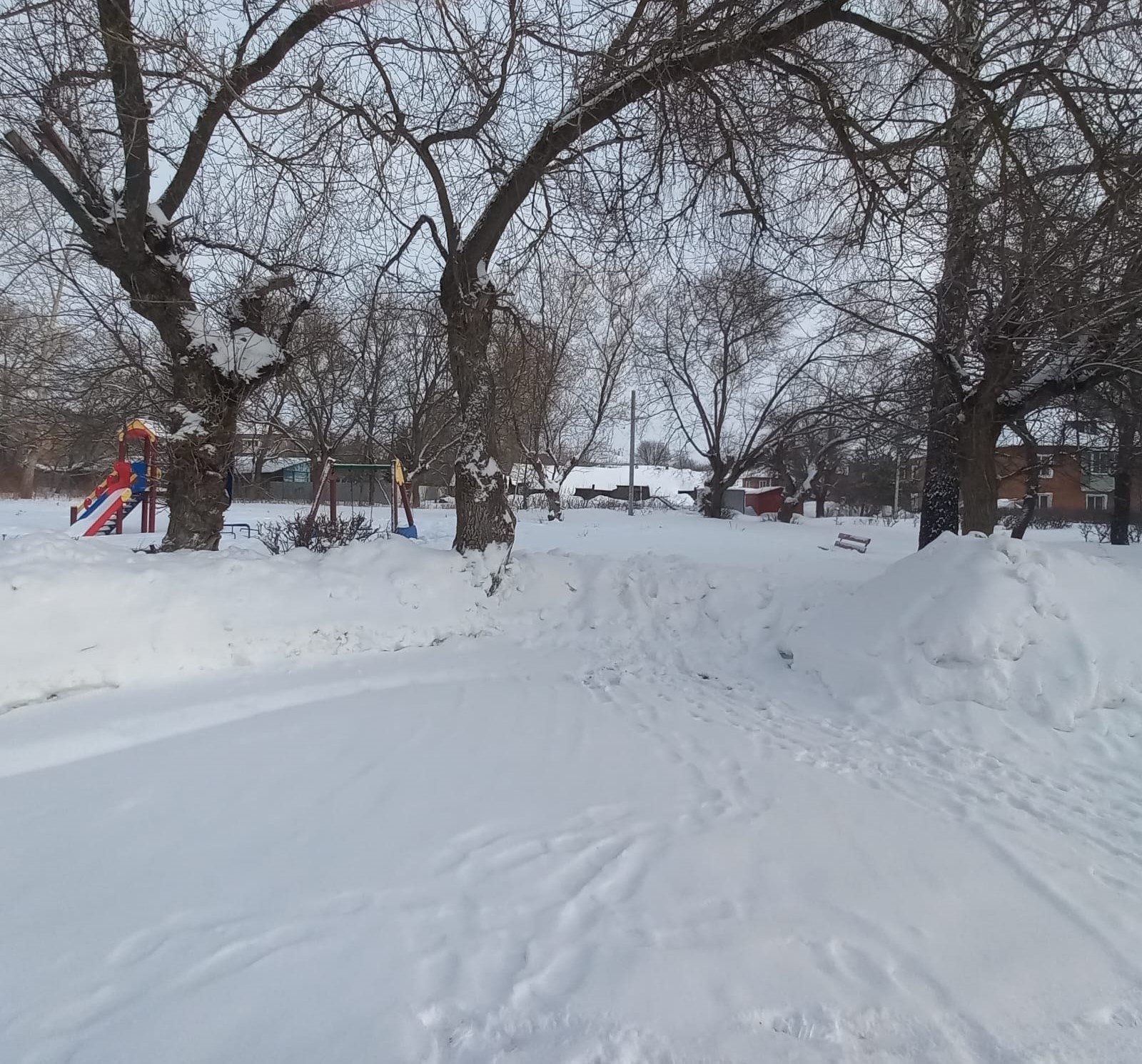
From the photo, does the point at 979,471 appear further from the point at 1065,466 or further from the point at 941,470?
the point at 1065,466

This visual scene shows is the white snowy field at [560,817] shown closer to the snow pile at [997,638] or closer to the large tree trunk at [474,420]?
the snow pile at [997,638]

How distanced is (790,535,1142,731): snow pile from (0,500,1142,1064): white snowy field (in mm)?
26

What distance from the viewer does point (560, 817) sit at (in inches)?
133

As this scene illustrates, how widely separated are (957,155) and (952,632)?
4527mm

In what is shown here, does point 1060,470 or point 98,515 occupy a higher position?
point 1060,470

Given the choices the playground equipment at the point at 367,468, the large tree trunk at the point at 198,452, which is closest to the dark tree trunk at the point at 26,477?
the playground equipment at the point at 367,468

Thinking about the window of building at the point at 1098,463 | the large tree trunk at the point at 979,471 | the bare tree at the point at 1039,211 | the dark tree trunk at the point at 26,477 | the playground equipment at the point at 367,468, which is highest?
the bare tree at the point at 1039,211

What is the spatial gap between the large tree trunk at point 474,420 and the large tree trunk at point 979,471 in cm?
621

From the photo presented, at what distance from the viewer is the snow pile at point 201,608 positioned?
467 centimetres

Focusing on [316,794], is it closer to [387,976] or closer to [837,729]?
[387,976]

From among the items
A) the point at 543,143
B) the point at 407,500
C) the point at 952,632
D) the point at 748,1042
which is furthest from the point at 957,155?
the point at 407,500

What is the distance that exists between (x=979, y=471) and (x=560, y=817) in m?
8.26

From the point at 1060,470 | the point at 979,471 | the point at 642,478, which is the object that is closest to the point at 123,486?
the point at 979,471

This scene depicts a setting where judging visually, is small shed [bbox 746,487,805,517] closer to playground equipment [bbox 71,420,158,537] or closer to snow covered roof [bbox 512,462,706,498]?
snow covered roof [bbox 512,462,706,498]
